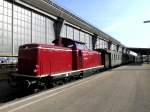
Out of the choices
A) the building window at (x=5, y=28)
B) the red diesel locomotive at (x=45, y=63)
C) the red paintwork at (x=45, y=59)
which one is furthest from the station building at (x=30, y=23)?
the red paintwork at (x=45, y=59)

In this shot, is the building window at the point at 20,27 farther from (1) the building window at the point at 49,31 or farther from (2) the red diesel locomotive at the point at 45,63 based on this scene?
(2) the red diesel locomotive at the point at 45,63

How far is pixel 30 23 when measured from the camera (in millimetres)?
34875

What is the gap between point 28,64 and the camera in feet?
56.2

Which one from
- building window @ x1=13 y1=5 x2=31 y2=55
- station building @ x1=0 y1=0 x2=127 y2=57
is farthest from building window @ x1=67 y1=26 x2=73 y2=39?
building window @ x1=13 y1=5 x2=31 y2=55

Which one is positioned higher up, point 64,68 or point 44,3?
point 44,3

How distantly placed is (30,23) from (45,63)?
Result: 17.8 m

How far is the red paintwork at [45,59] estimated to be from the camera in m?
17.1

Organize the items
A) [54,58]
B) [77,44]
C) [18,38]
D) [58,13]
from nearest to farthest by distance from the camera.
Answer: [54,58] → [77,44] → [18,38] → [58,13]

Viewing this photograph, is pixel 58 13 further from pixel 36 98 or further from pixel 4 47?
pixel 36 98

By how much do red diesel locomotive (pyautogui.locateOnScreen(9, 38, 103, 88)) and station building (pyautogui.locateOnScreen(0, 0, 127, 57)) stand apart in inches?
324

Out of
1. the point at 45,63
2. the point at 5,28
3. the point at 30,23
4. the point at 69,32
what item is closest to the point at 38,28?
the point at 30,23

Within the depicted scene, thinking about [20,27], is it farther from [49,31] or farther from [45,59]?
[45,59]

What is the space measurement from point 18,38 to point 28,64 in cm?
1520

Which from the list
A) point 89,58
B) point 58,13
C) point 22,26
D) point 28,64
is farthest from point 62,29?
point 28,64
